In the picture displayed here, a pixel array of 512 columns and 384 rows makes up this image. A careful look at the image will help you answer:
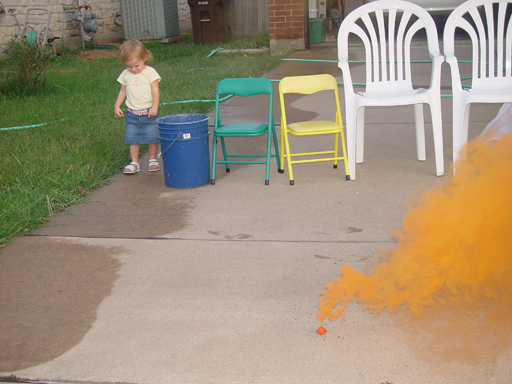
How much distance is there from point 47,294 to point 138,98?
7.84ft

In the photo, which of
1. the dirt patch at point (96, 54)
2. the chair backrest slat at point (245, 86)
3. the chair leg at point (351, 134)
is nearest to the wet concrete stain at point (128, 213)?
the chair backrest slat at point (245, 86)

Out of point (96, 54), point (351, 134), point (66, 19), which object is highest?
point (66, 19)

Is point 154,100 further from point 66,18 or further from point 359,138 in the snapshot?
point 66,18

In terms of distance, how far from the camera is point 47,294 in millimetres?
2768

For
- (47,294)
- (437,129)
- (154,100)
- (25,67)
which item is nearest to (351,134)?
(437,129)

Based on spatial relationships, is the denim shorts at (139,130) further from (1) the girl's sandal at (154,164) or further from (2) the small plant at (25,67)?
(2) the small plant at (25,67)

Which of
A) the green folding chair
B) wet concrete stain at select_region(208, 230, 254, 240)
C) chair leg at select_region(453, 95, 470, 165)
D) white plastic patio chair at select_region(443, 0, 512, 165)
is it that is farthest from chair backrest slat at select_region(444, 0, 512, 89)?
wet concrete stain at select_region(208, 230, 254, 240)

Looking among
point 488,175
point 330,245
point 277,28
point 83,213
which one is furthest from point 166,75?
point 488,175

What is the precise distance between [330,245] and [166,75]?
7.04m

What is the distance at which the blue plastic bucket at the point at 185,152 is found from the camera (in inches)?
168

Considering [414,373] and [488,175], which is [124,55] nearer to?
[488,175]

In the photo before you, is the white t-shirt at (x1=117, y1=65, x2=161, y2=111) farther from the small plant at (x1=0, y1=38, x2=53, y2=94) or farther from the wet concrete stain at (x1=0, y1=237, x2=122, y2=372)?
the small plant at (x1=0, y1=38, x2=53, y2=94)

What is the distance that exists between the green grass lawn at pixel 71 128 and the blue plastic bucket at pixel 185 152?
2.09 ft

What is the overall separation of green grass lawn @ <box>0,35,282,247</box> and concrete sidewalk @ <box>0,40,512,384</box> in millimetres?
215
